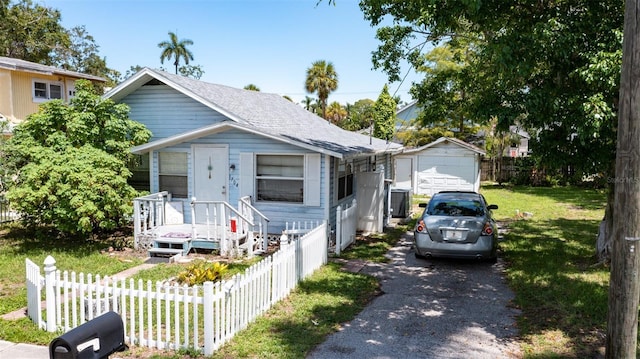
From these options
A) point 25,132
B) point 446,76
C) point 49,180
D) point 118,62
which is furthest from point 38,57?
point 446,76

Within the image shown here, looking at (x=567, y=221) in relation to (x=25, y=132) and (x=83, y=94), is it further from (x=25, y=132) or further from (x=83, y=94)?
(x=25, y=132)

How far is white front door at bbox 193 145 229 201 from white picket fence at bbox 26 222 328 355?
224 inches

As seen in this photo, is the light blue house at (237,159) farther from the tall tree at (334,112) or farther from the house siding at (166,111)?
the tall tree at (334,112)

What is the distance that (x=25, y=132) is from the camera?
1295 centimetres

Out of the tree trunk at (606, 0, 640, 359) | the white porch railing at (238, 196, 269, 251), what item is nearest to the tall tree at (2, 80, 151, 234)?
the white porch railing at (238, 196, 269, 251)

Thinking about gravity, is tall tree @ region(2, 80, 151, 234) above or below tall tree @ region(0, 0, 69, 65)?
below

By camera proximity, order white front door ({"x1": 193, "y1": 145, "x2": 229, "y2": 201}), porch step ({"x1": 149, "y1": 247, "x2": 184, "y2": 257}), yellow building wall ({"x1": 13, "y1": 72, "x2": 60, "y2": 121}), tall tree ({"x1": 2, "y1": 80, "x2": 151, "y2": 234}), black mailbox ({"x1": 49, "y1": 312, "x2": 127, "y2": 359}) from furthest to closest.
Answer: yellow building wall ({"x1": 13, "y1": 72, "x2": 60, "y2": 121})
white front door ({"x1": 193, "y1": 145, "x2": 229, "y2": 201})
porch step ({"x1": 149, "y1": 247, "x2": 184, "y2": 257})
tall tree ({"x1": 2, "y1": 80, "x2": 151, "y2": 234})
black mailbox ({"x1": 49, "y1": 312, "x2": 127, "y2": 359})

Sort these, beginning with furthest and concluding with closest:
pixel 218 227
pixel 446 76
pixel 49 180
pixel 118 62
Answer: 1. pixel 118 62
2. pixel 446 76
3. pixel 218 227
4. pixel 49 180

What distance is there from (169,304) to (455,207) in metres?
6.77

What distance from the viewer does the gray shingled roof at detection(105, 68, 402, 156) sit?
13.3 metres

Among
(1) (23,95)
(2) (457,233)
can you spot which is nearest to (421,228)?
(2) (457,233)

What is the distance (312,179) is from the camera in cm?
1258

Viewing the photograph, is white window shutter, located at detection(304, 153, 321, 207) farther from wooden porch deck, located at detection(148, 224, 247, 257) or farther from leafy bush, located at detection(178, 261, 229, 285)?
leafy bush, located at detection(178, 261, 229, 285)

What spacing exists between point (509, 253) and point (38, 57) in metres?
39.0
